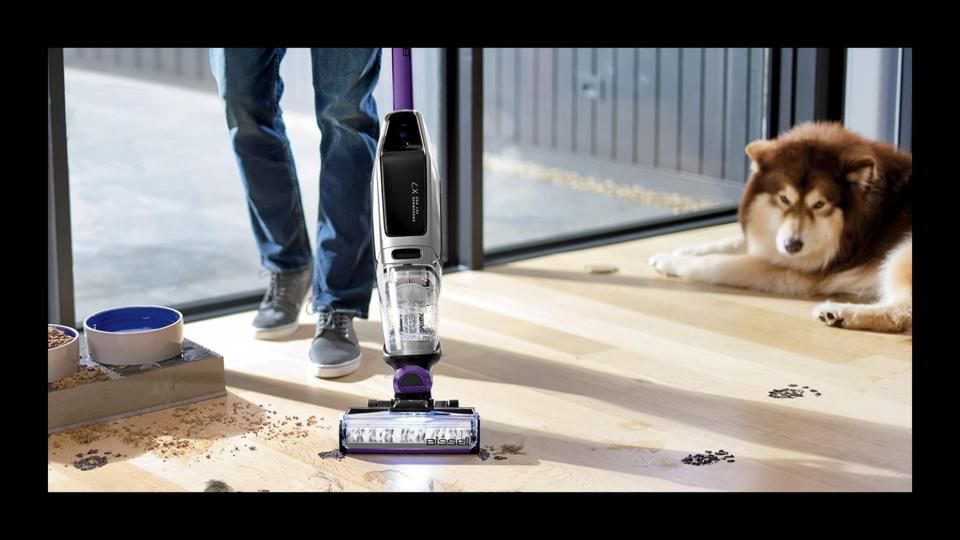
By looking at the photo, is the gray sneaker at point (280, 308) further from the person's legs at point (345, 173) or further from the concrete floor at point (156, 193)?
the concrete floor at point (156, 193)

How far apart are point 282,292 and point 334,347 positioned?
287 mm

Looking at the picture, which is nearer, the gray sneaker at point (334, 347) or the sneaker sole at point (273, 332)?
the gray sneaker at point (334, 347)

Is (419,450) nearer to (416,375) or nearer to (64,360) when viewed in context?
(416,375)

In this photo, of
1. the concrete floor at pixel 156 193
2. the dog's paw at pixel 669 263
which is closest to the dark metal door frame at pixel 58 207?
the concrete floor at pixel 156 193

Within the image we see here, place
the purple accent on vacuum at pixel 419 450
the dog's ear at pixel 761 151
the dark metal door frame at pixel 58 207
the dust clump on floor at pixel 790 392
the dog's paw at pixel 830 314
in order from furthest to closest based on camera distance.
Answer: the dog's ear at pixel 761 151 → the dog's paw at pixel 830 314 → the dark metal door frame at pixel 58 207 → the dust clump on floor at pixel 790 392 → the purple accent on vacuum at pixel 419 450

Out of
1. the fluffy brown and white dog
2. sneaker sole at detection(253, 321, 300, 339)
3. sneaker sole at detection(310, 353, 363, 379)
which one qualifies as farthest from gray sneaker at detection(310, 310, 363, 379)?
the fluffy brown and white dog

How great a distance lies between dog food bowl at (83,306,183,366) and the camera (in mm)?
2082

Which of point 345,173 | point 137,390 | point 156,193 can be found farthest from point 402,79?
point 156,193

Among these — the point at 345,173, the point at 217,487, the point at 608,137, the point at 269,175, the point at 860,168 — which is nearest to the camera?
the point at 217,487

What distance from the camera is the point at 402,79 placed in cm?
196

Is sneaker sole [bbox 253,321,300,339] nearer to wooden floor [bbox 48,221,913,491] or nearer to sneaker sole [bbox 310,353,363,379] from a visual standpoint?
wooden floor [bbox 48,221,913,491]

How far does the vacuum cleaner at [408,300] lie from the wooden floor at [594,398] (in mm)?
42

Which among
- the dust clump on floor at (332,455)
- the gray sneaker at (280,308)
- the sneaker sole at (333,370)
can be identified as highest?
the gray sneaker at (280,308)

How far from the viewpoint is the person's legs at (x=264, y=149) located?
2.30 meters
